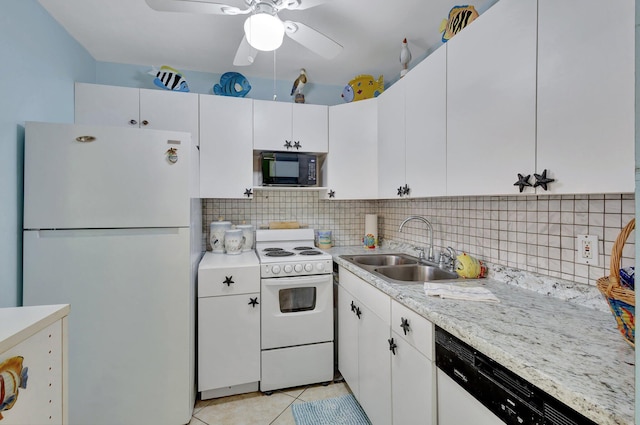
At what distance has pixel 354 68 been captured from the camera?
2.51 m

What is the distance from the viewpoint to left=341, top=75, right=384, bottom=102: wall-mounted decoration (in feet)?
8.29

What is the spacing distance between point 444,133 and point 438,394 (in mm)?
1233

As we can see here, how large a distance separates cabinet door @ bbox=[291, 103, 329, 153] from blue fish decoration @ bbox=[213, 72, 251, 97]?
1.50ft

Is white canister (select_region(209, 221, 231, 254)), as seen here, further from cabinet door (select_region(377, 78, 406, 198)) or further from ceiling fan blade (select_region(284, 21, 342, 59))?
ceiling fan blade (select_region(284, 21, 342, 59))

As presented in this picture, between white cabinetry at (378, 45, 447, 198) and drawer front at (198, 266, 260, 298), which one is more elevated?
white cabinetry at (378, 45, 447, 198)

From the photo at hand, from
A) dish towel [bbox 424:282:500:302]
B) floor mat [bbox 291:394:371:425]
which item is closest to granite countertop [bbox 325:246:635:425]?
dish towel [bbox 424:282:500:302]

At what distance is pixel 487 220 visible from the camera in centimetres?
168

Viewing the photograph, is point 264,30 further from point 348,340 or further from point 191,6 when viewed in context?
point 348,340

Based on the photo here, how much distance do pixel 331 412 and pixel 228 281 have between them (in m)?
1.10

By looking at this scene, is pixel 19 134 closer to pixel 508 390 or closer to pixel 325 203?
pixel 325 203

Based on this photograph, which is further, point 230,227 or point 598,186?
point 230,227

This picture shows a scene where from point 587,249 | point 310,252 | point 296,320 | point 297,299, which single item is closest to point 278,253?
point 310,252

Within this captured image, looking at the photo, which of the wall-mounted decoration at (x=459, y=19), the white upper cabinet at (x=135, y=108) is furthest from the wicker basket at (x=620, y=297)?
the white upper cabinet at (x=135, y=108)

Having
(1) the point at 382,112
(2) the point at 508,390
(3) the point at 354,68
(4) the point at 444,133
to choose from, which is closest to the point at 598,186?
(2) the point at 508,390
